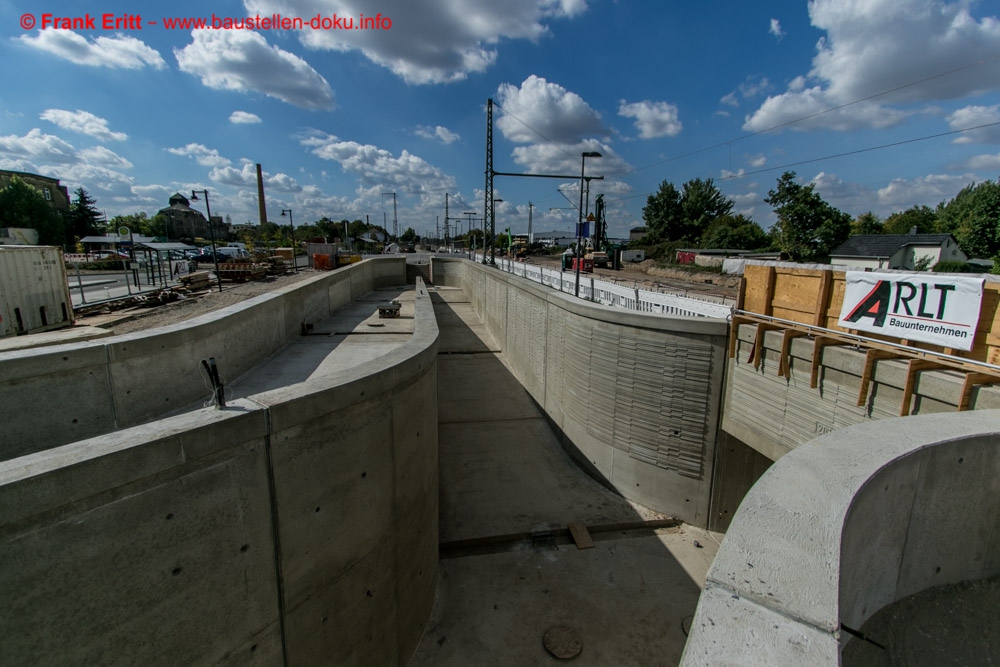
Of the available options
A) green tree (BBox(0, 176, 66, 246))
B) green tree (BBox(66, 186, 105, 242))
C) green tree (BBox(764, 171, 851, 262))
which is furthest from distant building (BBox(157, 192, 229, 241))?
green tree (BBox(764, 171, 851, 262))

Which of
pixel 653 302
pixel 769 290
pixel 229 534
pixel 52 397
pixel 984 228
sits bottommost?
pixel 229 534

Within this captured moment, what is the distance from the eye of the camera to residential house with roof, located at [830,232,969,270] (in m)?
38.4

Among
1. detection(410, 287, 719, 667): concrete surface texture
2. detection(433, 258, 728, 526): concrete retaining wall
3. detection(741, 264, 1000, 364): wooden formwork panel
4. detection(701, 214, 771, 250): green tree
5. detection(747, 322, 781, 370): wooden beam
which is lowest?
detection(410, 287, 719, 667): concrete surface texture

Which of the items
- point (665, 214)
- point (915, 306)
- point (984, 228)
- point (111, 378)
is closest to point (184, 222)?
point (665, 214)

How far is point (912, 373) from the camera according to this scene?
6.33 m

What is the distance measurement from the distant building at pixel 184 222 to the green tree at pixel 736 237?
331ft

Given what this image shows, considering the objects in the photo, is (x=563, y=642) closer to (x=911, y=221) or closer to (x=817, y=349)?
(x=817, y=349)

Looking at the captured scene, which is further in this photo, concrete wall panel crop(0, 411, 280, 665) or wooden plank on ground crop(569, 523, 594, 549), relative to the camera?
wooden plank on ground crop(569, 523, 594, 549)

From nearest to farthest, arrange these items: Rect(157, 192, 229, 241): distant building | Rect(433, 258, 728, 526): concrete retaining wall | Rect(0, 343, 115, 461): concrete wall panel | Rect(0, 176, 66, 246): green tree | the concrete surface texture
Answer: Rect(0, 343, 115, 461): concrete wall panel → the concrete surface texture → Rect(433, 258, 728, 526): concrete retaining wall → Rect(0, 176, 66, 246): green tree → Rect(157, 192, 229, 241): distant building

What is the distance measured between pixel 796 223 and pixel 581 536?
161 feet

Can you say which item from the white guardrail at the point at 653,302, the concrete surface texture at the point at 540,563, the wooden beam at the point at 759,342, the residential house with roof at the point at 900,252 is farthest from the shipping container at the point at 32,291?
the residential house with roof at the point at 900,252

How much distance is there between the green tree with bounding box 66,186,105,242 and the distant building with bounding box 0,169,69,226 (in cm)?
91

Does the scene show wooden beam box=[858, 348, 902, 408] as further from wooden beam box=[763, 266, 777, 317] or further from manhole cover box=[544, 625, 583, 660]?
manhole cover box=[544, 625, 583, 660]

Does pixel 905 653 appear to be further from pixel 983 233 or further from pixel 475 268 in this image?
pixel 983 233
